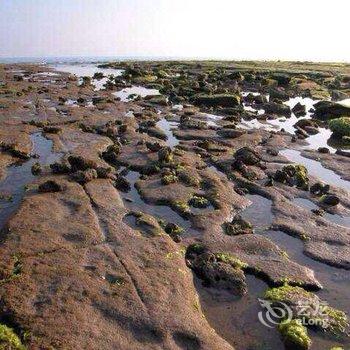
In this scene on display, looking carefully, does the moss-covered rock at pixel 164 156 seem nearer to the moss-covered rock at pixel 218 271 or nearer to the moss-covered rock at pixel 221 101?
the moss-covered rock at pixel 218 271

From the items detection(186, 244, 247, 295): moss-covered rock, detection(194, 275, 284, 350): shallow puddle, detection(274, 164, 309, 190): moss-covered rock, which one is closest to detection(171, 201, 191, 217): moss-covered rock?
detection(186, 244, 247, 295): moss-covered rock

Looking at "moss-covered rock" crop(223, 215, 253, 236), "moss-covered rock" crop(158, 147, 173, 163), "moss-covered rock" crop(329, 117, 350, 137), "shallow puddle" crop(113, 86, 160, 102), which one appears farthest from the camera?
"shallow puddle" crop(113, 86, 160, 102)

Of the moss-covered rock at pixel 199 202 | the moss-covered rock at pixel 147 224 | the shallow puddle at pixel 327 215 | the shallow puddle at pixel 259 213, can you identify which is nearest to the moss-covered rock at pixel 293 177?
the shallow puddle at pixel 327 215

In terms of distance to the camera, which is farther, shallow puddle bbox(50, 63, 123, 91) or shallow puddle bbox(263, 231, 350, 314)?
shallow puddle bbox(50, 63, 123, 91)

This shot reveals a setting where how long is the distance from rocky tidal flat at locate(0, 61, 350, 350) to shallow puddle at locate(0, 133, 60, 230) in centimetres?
8

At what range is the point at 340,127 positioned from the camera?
40562 millimetres

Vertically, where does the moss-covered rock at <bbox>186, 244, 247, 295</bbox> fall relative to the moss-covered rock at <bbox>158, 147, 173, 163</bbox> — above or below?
above

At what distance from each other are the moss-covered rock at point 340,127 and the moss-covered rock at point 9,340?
3586cm

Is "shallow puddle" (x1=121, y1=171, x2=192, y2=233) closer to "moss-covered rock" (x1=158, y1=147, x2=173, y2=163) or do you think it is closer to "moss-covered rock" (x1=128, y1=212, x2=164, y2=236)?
"moss-covered rock" (x1=128, y1=212, x2=164, y2=236)

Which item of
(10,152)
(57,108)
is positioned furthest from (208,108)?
(10,152)

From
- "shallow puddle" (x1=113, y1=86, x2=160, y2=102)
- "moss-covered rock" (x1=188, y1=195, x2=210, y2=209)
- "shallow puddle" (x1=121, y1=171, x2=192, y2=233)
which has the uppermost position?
"shallow puddle" (x1=121, y1=171, x2=192, y2=233)

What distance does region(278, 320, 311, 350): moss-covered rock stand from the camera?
1112 centimetres

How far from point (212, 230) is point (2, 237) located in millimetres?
7857

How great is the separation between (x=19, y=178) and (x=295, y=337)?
16.1m
